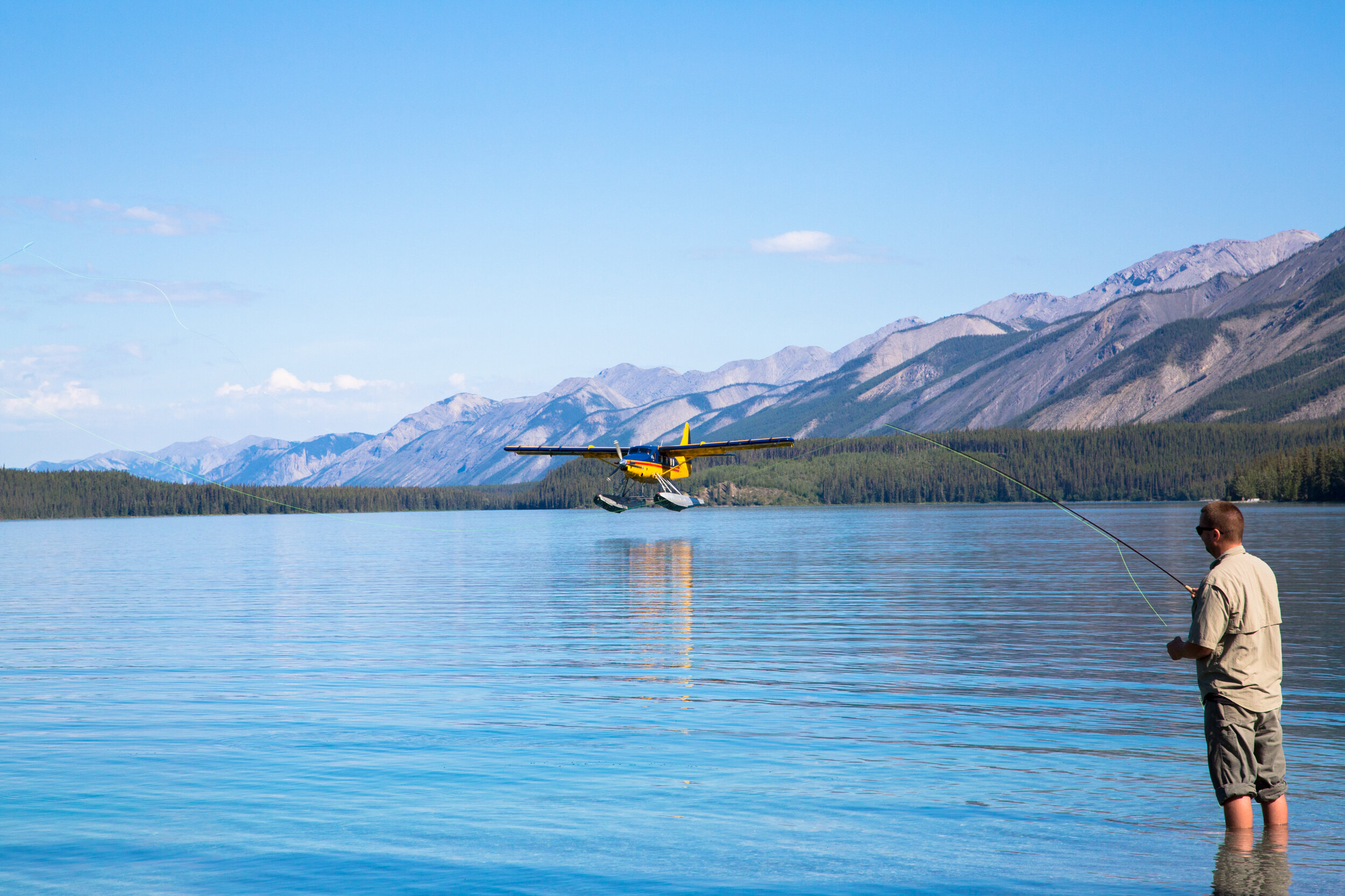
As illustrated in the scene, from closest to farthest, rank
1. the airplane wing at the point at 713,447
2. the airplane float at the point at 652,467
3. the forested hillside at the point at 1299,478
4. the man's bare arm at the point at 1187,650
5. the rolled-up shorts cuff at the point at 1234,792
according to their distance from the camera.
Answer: the man's bare arm at the point at 1187,650, the rolled-up shorts cuff at the point at 1234,792, the airplane float at the point at 652,467, the airplane wing at the point at 713,447, the forested hillside at the point at 1299,478

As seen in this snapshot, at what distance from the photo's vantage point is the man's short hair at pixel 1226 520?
28.1 feet

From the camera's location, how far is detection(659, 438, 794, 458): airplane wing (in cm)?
7450

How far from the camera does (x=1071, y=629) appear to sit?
983 inches

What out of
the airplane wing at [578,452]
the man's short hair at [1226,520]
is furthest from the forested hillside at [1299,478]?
the man's short hair at [1226,520]

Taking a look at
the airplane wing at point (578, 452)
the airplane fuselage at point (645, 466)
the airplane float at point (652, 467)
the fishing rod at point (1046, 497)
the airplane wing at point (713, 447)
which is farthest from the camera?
the airplane wing at point (578, 452)

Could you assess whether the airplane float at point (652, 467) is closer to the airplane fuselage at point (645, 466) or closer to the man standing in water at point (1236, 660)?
the airplane fuselage at point (645, 466)

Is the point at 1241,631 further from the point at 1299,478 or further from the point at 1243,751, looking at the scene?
the point at 1299,478

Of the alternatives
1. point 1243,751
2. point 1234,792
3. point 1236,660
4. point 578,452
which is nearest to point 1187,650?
point 1236,660

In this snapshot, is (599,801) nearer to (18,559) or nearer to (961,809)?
(961,809)

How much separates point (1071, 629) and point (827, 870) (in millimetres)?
18186

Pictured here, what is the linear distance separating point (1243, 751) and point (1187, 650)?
104cm

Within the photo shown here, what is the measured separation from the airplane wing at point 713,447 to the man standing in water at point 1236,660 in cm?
6228

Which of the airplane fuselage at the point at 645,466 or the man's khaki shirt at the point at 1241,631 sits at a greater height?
the airplane fuselage at the point at 645,466

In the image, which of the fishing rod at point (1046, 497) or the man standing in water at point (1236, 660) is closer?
the man standing in water at point (1236, 660)
